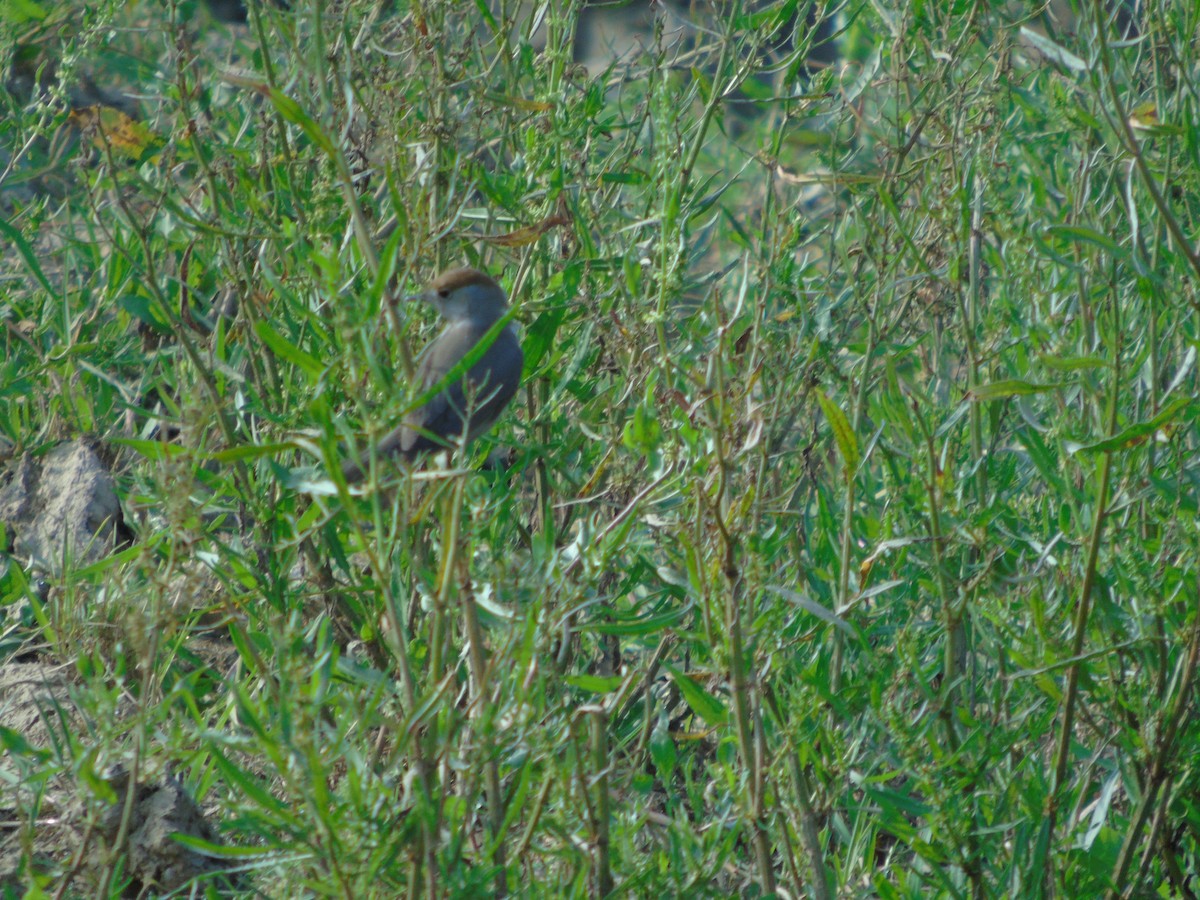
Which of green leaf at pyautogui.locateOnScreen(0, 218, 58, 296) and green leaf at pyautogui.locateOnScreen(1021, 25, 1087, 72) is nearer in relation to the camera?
green leaf at pyautogui.locateOnScreen(1021, 25, 1087, 72)

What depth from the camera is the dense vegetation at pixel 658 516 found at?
1.93 metres

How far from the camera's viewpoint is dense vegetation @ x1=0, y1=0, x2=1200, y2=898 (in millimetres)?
1931

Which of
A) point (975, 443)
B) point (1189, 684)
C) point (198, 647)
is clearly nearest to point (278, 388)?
point (198, 647)

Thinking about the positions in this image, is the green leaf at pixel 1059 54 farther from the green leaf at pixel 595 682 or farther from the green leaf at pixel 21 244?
the green leaf at pixel 21 244

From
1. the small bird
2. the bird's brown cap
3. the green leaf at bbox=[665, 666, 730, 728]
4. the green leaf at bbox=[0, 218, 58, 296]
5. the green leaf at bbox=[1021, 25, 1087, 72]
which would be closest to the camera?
the green leaf at bbox=[1021, 25, 1087, 72]

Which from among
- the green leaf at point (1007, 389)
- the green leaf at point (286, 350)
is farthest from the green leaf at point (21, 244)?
the green leaf at point (1007, 389)

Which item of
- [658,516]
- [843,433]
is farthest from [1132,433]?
[658,516]

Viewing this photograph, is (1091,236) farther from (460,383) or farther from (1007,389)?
(460,383)

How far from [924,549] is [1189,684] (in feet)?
1.70

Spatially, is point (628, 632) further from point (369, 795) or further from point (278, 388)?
point (278, 388)

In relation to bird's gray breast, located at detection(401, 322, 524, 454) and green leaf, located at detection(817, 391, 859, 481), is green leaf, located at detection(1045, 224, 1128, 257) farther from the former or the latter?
bird's gray breast, located at detection(401, 322, 524, 454)

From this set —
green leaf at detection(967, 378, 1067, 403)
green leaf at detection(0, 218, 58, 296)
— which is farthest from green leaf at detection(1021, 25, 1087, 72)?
green leaf at detection(0, 218, 58, 296)

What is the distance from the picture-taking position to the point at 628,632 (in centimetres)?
219

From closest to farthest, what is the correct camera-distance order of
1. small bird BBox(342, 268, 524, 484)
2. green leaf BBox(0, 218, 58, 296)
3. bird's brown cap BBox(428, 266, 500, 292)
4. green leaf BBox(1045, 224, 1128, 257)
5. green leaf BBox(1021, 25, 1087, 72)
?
green leaf BBox(1021, 25, 1087, 72)
green leaf BBox(1045, 224, 1128, 257)
green leaf BBox(0, 218, 58, 296)
small bird BBox(342, 268, 524, 484)
bird's brown cap BBox(428, 266, 500, 292)
